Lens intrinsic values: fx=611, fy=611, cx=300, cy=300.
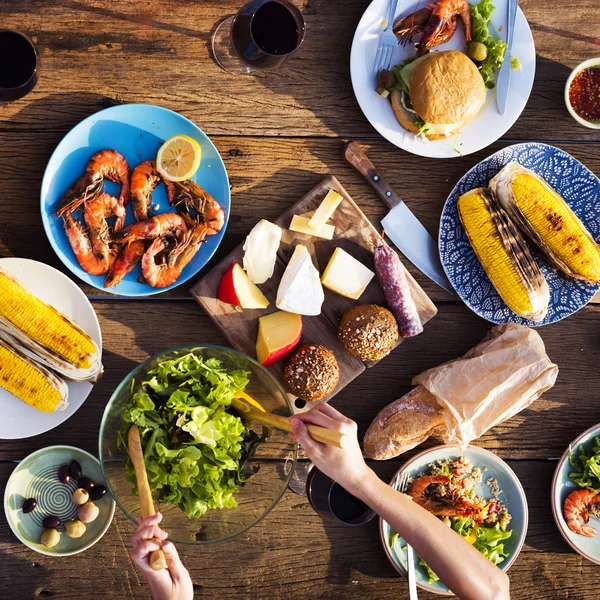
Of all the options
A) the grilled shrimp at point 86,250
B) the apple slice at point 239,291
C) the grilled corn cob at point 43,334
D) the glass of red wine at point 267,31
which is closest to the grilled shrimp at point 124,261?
the grilled shrimp at point 86,250

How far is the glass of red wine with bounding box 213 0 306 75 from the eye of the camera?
2.40 m

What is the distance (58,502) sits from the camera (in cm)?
269

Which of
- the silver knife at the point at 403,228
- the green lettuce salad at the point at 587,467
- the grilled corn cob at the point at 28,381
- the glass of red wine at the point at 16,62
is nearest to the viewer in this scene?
the glass of red wine at the point at 16,62

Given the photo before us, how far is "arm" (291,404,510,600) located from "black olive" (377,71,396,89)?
1410 mm

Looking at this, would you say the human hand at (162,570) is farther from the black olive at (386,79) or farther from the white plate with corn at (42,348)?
the black olive at (386,79)

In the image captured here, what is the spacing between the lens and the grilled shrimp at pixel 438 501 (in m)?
2.80

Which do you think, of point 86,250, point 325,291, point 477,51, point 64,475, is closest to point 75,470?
point 64,475

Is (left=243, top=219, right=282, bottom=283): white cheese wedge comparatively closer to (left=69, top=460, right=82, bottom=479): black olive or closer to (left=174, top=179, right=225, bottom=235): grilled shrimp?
(left=174, top=179, right=225, bottom=235): grilled shrimp

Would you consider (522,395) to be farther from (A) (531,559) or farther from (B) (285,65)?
(B) (285,65)

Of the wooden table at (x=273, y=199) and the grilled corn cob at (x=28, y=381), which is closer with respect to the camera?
the grilled corn cob at (x=28, y=381)

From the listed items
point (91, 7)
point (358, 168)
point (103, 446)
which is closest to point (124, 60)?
point (91, 7)

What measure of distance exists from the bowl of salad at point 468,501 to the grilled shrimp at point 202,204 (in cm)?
139

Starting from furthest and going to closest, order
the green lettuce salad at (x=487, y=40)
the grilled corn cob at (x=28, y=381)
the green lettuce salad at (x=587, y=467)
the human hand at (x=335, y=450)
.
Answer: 1. the green lettuce salad at (x=587, y=467)
2. the green lettuce salad at (x=487, y=40)
3. the grilled corn cob at (x=28, y=381)
4. the human hand at (x=335, y=450)

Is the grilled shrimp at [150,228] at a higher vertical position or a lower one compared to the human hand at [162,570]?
higher
